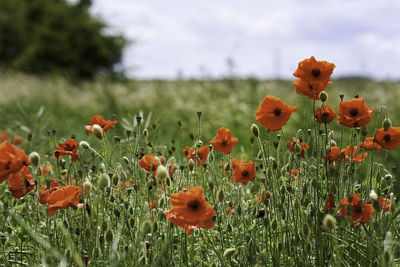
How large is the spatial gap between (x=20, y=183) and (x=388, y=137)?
4.53 ft

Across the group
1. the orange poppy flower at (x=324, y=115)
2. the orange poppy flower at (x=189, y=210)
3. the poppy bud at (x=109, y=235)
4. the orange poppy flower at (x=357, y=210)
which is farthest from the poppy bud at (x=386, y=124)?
the poppy bud at (x=109, y=235)

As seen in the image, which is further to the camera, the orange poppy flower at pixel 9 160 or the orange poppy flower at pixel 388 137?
the orange poppy flower at pixel 388 137

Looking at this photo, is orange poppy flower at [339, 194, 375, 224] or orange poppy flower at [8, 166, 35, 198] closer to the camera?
orange poppy flower at [339, 194, 375, 224]

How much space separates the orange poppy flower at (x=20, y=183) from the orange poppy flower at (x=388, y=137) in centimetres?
131

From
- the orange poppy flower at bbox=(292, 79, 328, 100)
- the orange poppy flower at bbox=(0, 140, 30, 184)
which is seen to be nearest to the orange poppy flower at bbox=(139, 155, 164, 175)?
the orange poppy flower at bbox=(0, 140, 30, 184)

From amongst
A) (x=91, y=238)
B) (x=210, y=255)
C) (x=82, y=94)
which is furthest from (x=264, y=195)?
(x=82, y=94)

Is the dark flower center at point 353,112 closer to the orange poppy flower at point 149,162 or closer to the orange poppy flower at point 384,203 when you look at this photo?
the orange poppy flower at point 384,203

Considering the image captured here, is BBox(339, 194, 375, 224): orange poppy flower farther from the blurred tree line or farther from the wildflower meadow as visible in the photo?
the blurred tree line

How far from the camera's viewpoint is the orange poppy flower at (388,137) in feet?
5.10

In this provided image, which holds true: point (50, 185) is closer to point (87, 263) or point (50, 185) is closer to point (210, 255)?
point (87, 263)

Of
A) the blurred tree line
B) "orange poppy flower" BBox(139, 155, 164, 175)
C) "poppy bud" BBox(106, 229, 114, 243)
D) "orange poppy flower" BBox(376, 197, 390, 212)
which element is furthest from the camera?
the blurred tree line

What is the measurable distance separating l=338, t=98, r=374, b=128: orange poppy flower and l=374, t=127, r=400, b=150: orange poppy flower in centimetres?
12

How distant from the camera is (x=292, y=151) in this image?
163 cm

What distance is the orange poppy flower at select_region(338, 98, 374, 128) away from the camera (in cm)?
147
